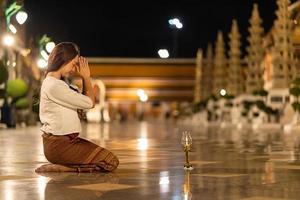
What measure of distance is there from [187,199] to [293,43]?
47139mm

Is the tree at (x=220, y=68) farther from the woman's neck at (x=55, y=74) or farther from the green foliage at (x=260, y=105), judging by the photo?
the woman's neck at (x=55, y=74)

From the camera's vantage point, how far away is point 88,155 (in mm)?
10055

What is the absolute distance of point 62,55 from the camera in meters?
10.3

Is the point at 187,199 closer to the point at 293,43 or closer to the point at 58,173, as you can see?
the point at 58,173

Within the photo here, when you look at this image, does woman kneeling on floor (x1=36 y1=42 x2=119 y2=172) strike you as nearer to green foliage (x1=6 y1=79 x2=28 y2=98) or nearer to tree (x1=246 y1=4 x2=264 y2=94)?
green foliage (x1=6 y1=79 x2=28 y2=98)

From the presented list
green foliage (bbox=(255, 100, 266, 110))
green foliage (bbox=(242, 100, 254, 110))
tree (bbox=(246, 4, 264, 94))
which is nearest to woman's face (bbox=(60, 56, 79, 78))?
green foliage (bbox=(255, 100, 266, 110))

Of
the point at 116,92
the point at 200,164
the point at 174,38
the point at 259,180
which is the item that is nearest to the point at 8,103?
the point at 200,164

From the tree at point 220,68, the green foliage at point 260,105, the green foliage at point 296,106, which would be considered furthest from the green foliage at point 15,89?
the tree at point 220,68

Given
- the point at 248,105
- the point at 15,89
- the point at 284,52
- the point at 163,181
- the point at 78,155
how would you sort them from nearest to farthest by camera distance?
the point at 163,181
the point at 78,155
the point at 15,89
the point at 284,52
the point at 248,105

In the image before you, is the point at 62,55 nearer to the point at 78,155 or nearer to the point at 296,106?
the point at 78,155

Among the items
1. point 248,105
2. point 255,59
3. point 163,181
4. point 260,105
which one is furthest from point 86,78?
point 255,59

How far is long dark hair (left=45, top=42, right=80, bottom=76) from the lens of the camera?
33.7 feet

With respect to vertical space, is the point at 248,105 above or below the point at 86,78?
above

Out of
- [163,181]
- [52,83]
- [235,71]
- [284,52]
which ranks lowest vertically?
[163,181]
